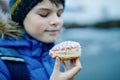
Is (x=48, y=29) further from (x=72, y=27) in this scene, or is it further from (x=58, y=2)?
(x=72, y=27)

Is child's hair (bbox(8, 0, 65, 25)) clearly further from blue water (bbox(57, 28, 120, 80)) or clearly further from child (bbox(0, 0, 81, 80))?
blue water (bbox(57, 28, 120, 80))

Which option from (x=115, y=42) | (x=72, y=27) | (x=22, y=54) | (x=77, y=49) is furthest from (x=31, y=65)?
(x=72, y=27)

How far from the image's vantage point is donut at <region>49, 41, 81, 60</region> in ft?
8.07

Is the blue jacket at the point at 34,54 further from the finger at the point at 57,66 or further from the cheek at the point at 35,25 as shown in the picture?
the finger at the point at 57,66

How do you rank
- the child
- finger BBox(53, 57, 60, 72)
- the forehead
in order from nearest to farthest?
finger BBox(53, 57, 60, 72) → the child → the forehead

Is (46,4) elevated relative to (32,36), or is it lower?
elevated

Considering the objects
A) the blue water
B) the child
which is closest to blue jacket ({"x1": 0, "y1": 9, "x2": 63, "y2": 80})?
the child

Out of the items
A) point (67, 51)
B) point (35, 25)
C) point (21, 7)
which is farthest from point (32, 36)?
point (67, 51)

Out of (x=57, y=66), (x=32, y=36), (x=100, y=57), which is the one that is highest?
(x=32, y=36)

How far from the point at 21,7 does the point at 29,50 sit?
285 mm

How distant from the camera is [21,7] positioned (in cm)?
277

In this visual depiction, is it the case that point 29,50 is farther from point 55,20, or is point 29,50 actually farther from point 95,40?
point 95,40

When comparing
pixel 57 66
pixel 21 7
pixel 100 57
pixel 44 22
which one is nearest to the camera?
pixel 57 66

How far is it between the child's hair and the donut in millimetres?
331
